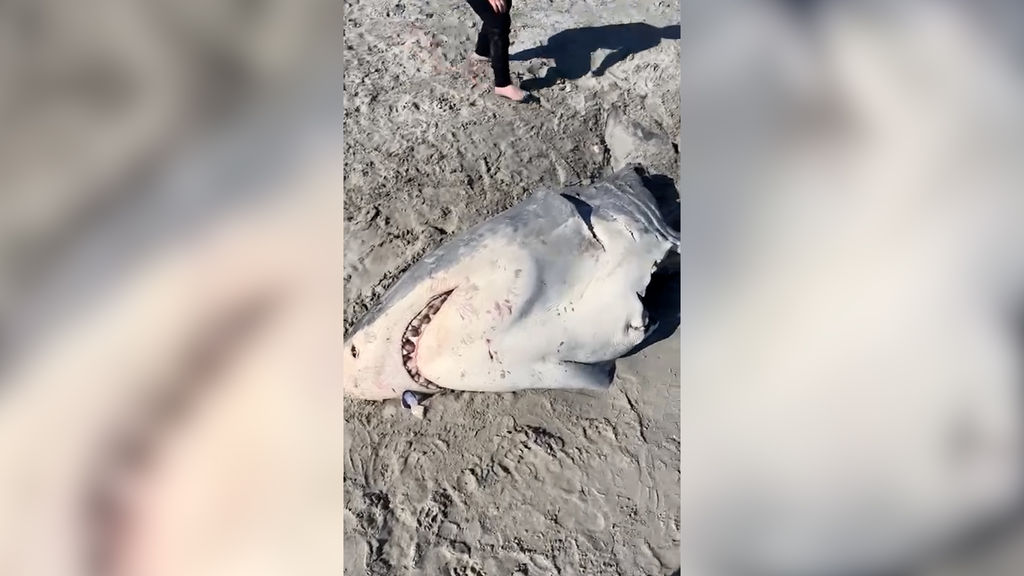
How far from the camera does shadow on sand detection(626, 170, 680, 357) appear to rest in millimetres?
1130

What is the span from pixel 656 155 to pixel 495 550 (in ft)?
2.48

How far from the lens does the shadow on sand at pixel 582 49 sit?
117cm

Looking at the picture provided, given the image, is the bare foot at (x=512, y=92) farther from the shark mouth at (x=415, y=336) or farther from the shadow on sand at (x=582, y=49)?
the shark mouth at (x=415, y=336)

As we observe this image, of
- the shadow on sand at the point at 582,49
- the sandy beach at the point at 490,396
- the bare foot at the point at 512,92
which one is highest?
the shadow on sand at the point at 582,49

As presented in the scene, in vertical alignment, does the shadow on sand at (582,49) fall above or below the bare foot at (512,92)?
above

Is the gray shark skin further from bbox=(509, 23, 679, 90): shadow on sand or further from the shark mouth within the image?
bbox=(509, 23, 679, 90): shadow on sand

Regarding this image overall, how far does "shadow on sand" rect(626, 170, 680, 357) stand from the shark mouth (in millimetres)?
354

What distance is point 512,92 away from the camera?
3.84 feet

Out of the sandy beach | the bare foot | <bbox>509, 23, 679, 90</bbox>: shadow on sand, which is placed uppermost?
<bbox>509, 23, 679, 90</bbox>: shadow on sand
